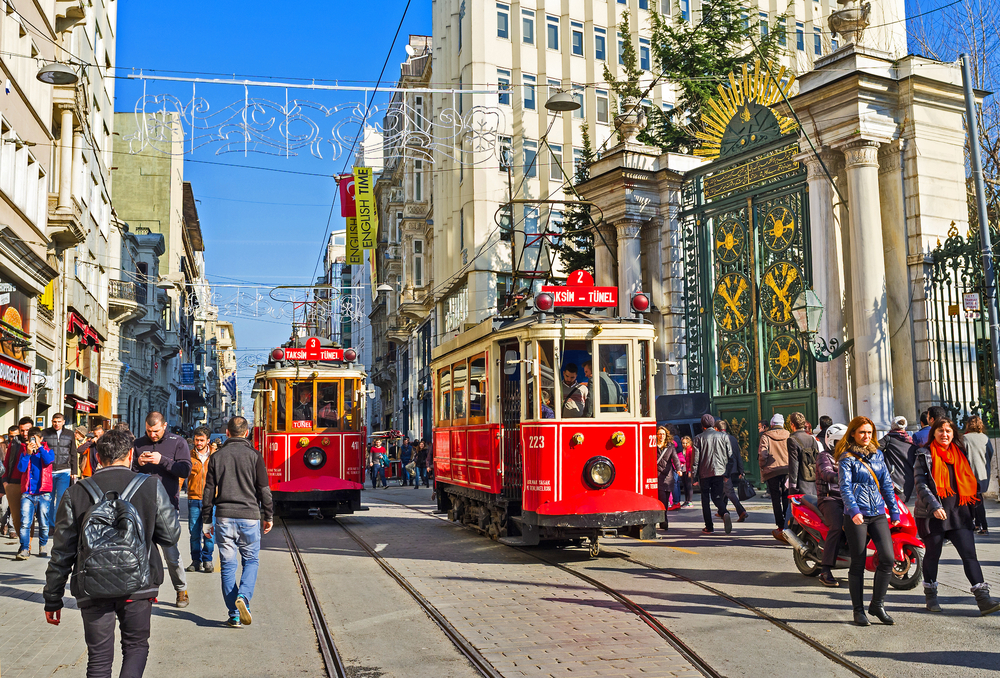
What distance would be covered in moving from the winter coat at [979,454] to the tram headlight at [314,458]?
1133 cm

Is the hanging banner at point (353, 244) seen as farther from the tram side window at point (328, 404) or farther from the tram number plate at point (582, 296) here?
the tram number plate at point (582, 296)

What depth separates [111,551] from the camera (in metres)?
4.97

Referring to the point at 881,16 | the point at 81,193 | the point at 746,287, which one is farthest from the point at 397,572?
the point at 81,193

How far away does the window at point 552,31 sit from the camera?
36.0 metres

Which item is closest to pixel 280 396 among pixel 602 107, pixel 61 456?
pixel 61 456

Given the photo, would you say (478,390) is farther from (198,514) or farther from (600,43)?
(600,43)

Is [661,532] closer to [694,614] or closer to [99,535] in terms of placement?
[694,614]

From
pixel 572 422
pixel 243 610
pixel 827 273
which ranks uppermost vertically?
pixel 827 273

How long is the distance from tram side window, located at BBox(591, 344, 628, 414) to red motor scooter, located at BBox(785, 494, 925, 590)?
2318 mm

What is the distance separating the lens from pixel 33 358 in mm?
25750

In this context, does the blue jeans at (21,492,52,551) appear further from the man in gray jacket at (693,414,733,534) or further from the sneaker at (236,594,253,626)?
the man in gray jacket at (693,414,733,534)

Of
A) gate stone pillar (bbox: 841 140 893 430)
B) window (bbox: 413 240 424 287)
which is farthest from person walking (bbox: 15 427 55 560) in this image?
window (bbox: 413 240 424 287)

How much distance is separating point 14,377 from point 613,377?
17272 mm

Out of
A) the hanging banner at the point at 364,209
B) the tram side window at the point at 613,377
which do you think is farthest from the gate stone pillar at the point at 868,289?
the hanging banner at the point at 364,209
